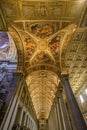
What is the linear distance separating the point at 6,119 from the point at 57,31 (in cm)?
802

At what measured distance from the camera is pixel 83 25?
9.19m

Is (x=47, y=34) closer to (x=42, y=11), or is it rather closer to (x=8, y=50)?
(x=42, y=11)

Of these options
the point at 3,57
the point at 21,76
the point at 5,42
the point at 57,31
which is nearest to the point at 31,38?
the point at 57,31

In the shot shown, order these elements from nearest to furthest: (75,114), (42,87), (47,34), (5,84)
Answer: (75,114), (47,34), (5,84), (42,87)

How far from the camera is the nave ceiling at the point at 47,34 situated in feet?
26.9

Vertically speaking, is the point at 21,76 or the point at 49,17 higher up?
the point at 49,17

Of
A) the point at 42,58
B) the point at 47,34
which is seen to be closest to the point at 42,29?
the point at 47,34

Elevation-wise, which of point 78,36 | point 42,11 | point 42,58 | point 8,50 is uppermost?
point 8,50

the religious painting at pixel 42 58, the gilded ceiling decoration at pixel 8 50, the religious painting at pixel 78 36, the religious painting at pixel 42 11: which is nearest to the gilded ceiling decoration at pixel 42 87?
the religious painting at pixel 42 58

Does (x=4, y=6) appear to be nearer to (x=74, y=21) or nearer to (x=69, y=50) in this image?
(x=74, y=21)

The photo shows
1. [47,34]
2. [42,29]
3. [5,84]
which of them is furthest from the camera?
[5,84]

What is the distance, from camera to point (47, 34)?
1115 cm

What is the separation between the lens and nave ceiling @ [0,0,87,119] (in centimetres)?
820

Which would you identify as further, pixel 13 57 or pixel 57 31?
pixel 13 57
